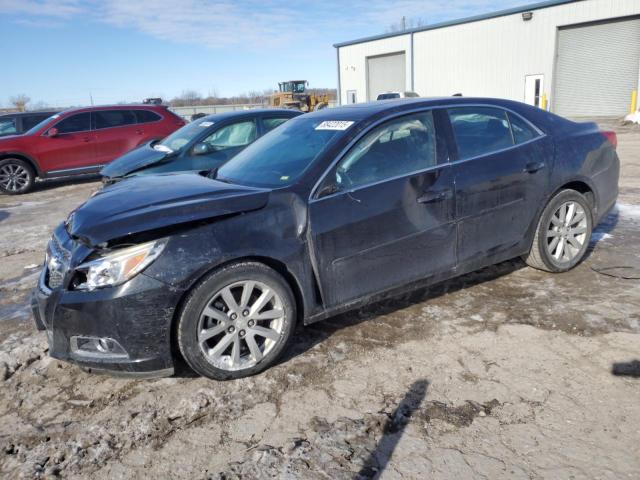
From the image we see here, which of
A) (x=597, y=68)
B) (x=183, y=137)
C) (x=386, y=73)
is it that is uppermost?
(x=386, y=73)

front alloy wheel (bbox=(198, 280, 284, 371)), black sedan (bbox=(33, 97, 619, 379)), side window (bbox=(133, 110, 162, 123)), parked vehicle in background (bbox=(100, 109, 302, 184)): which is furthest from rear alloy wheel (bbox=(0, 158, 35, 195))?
front alloy wheel (bbox=(198, 280, 284, 371))

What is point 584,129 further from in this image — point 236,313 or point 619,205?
point 236,313

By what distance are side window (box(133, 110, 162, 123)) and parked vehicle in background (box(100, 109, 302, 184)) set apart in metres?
3.75

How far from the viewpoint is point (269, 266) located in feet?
10.5

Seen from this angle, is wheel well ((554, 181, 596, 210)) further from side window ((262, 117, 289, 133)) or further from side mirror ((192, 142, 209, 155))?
side mirror ((192, 142, 209, 155))

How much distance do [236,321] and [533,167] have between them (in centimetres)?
268

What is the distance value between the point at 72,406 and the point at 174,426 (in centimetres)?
70

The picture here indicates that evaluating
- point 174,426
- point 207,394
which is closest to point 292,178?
point 207,394

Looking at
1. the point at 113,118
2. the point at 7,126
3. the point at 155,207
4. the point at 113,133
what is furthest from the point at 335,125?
the point at 7,126

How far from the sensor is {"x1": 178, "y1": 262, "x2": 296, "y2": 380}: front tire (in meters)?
2.97

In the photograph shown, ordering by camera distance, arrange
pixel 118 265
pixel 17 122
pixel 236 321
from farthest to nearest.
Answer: pixel 17 122
pixel 236 321
pixel 118 265

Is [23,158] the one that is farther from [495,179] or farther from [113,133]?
[495,179]

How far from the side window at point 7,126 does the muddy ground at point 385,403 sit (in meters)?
9.68

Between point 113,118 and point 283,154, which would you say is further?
point 113,118
